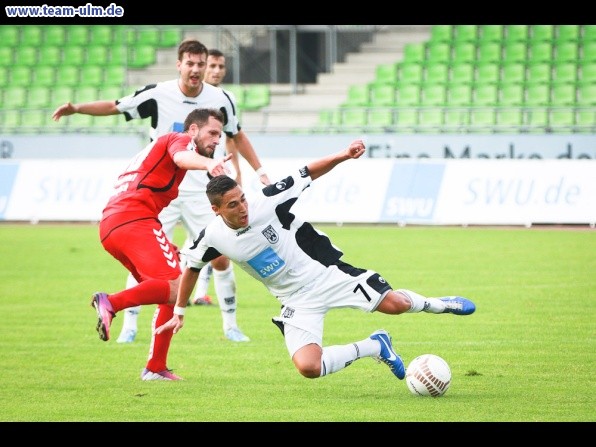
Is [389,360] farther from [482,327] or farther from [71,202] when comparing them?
[71,202]

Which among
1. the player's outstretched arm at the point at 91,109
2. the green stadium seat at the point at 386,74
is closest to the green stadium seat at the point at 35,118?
the green stadium seat at the point at 386,74

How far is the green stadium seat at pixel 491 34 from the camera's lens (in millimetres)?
28214

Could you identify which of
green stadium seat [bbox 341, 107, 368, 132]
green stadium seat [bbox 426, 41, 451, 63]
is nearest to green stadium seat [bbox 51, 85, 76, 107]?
green stadium seat [bbox 341, 107, 368, 132]

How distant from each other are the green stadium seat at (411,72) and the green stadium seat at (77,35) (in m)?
9.71

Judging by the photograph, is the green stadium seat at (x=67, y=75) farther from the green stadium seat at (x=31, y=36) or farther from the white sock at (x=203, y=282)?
the white sock at (x=203, y=282)

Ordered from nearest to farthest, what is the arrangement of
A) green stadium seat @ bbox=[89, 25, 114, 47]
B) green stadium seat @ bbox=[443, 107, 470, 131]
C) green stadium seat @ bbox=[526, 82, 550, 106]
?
green stadium seat @ bbox=[443, 107, 470, 131] < green stadium seat @ bbox=[526, 82, 550, 106] < green stadium seat @ bbox=[89, 25, 114, 47]

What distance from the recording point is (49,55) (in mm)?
32031

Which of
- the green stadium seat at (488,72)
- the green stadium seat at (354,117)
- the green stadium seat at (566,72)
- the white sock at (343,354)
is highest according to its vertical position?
the white sock at (343,354)

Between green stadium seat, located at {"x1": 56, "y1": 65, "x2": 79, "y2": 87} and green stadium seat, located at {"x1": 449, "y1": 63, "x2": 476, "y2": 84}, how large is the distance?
1052 cm

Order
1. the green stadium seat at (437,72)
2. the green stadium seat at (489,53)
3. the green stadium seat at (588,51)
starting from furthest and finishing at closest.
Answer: the green stadium seat at (489,53) → the green stadium seat at (437,72) → the green stadium seat at (588,51)

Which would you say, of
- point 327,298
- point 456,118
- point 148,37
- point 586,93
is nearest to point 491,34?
point 586,93

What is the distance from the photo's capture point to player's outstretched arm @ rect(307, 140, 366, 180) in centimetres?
725

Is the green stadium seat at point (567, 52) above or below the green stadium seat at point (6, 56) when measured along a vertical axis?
above

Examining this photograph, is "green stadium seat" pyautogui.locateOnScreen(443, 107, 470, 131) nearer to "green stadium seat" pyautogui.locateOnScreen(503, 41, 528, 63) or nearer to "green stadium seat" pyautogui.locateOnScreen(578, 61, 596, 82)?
"green stadium seat" pyautogui.locateOnScreen(503, 41, 528, 63)
